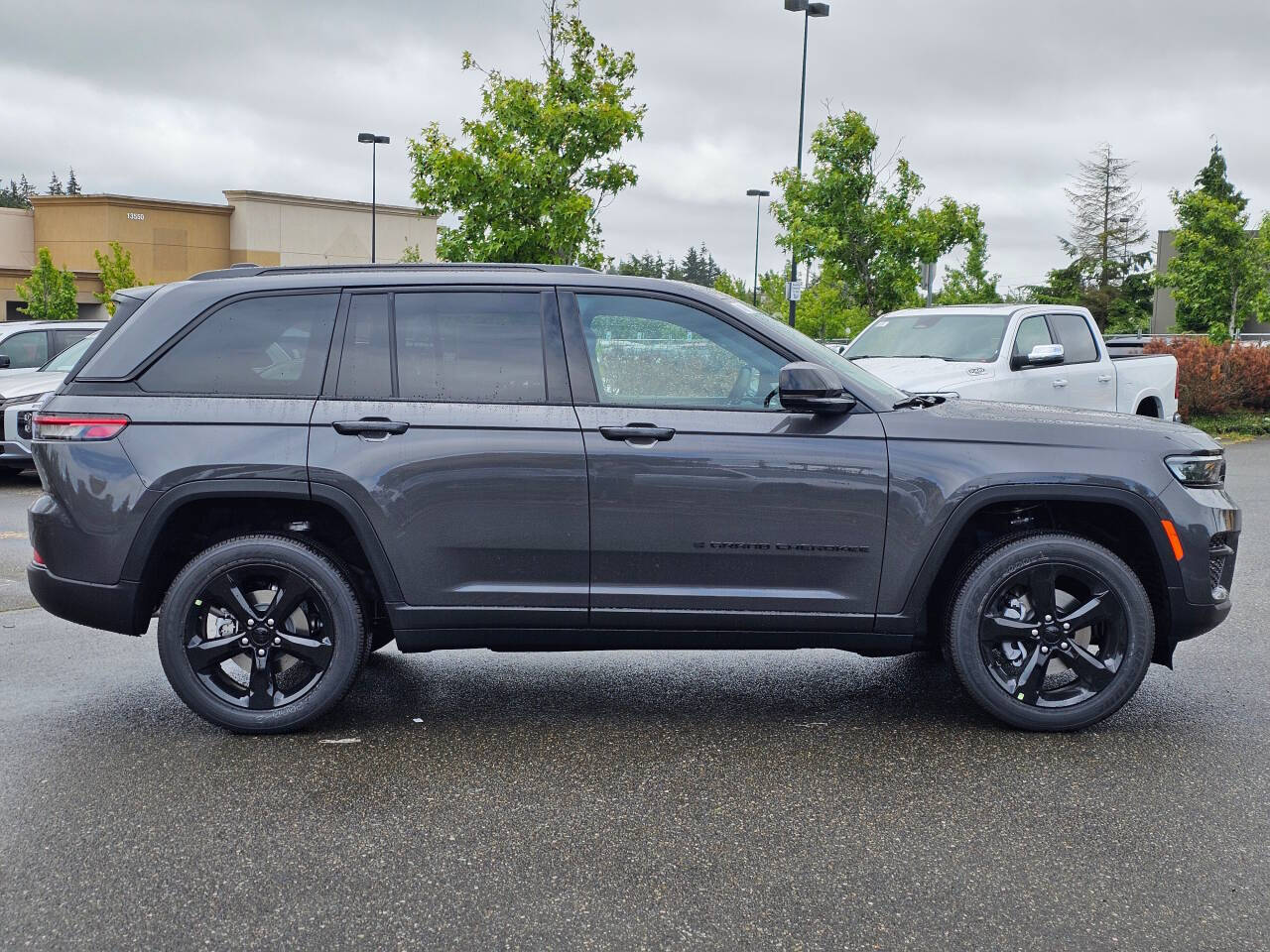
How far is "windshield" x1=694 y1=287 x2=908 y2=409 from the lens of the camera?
4711 mm

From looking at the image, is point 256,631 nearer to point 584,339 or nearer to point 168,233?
point 584,339

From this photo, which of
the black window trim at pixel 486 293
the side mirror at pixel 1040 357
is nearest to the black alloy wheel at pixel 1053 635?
the black window trim at pixel 486 293

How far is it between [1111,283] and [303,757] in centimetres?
8881

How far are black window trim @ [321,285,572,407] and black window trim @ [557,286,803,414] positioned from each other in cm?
3

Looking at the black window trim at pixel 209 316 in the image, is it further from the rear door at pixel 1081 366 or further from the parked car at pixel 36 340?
the parked car at pixel 36 340

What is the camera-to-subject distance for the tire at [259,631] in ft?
15.2

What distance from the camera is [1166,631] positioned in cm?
479

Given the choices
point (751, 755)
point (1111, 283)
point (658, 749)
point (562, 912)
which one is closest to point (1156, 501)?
point (751, 755)

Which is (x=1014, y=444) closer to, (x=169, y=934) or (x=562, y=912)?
(x=562, y=912)

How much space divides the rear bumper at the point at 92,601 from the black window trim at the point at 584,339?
1902 millimetres

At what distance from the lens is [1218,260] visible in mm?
28484

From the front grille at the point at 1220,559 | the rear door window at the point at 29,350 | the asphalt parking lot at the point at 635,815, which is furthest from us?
the rear door window at the point at 29,350

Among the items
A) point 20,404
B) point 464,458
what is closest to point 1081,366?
point 464,458

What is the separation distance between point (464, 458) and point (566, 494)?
1.34 feet
